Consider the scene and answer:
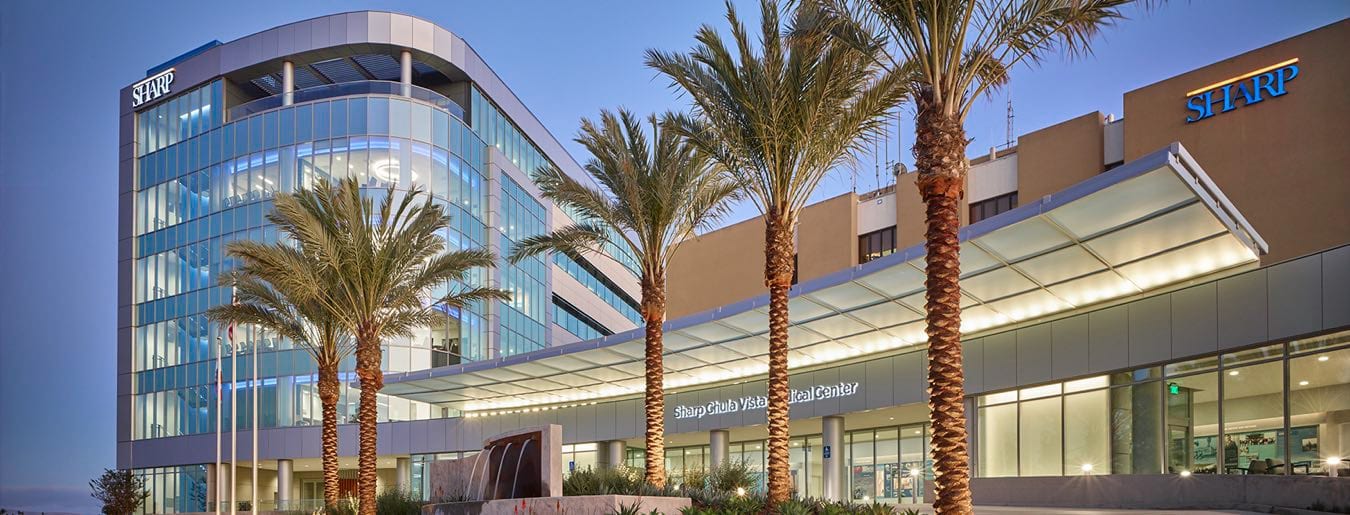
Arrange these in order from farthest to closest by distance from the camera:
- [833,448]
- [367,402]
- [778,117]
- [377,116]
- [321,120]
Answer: [321,120], [377,116], [833,448], [367,402], [778,117]

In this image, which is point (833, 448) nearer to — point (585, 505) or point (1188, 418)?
point (1188, 418)

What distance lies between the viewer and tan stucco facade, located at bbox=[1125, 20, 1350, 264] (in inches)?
1171

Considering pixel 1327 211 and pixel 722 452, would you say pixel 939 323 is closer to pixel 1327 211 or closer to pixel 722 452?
pixel 1327 211

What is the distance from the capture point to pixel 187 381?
5978 centimetres

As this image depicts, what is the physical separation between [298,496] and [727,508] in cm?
4711

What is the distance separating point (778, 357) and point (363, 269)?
14641mm

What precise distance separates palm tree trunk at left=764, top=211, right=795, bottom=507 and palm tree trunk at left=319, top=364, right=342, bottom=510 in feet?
58.2

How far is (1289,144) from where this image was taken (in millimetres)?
30859

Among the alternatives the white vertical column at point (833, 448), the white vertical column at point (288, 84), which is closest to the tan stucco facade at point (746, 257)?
the white vertical column at point (833, 448)

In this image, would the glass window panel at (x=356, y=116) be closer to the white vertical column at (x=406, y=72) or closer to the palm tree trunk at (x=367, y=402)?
the white vertical column at (x=406, y=72)

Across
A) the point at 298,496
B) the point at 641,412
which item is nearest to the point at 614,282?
the point at 298,496

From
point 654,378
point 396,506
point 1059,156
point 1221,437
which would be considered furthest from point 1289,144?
point 396,506

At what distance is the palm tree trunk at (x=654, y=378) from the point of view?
2569cm

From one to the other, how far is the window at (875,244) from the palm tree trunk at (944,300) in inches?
1140
